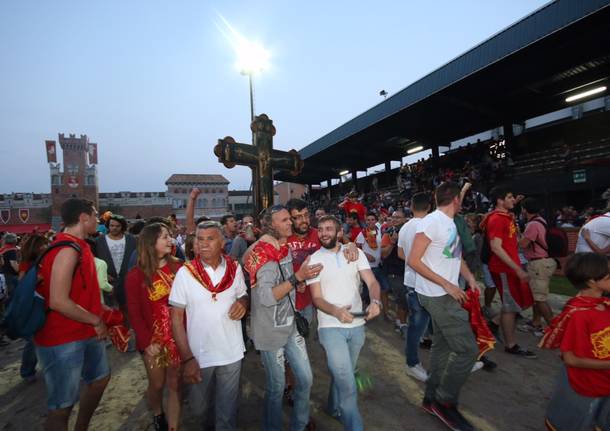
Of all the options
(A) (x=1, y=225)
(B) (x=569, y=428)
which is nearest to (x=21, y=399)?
(B) (x=569, y=428)

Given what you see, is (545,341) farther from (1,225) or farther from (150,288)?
(1,225)

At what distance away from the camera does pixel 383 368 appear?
408 cm

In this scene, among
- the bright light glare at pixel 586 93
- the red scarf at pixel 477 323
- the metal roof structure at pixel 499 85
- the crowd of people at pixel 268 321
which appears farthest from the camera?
the bright light glare at pixel 586 93

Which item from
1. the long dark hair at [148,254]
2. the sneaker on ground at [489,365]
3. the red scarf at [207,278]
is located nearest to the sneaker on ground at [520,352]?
the sneaker on ground at [489,365]

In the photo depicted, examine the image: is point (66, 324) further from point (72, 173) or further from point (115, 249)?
point (72, 173)

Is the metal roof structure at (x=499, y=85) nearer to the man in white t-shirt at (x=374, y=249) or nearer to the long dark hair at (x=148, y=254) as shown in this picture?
the man in white t-shirt at (x=374, y=249)

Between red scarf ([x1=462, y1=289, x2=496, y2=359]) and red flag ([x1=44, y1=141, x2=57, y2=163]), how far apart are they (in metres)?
80.4

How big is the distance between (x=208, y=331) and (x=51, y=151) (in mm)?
80468

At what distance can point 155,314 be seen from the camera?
277 centimetres

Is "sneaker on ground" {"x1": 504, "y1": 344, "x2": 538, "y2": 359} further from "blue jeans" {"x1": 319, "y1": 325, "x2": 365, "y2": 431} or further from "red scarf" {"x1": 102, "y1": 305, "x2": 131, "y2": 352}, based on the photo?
"red scarf" {"x1": 102, "y1": 305, "x2": 131, "y2": 352}

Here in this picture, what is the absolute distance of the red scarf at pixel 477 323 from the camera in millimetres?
2975

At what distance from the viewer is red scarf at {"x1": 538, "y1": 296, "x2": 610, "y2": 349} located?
2.14m

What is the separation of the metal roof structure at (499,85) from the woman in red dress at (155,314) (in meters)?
11.9

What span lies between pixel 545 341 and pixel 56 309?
3.46 metres
